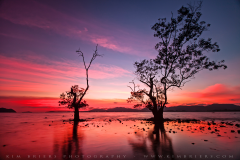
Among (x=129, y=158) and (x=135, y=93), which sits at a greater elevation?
(x=135, y=93)

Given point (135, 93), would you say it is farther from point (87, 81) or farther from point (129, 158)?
point (129, 158)

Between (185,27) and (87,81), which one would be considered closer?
(185,27)

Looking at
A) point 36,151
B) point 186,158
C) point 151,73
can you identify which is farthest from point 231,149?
point 151,73

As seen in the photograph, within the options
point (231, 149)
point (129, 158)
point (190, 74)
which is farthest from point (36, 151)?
point (190, 74)

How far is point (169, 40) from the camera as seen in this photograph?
105 ft

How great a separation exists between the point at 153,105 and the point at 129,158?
26506 mm

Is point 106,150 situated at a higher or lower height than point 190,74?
lower

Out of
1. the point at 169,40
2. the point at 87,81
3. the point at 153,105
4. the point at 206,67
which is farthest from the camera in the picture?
the point at 87,81

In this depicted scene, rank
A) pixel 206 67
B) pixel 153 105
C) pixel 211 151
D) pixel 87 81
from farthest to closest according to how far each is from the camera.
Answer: pixel 87 81 < pixel 153 105 < pixel 206 67 < pixel 211 151

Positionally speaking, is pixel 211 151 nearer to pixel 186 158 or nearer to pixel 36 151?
pixel 186 158

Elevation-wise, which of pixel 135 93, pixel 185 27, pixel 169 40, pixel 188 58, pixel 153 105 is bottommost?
pixel 153 105

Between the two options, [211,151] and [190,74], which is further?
[190,74]

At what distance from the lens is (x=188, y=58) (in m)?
30.6

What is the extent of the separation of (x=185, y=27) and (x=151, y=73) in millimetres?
12332
